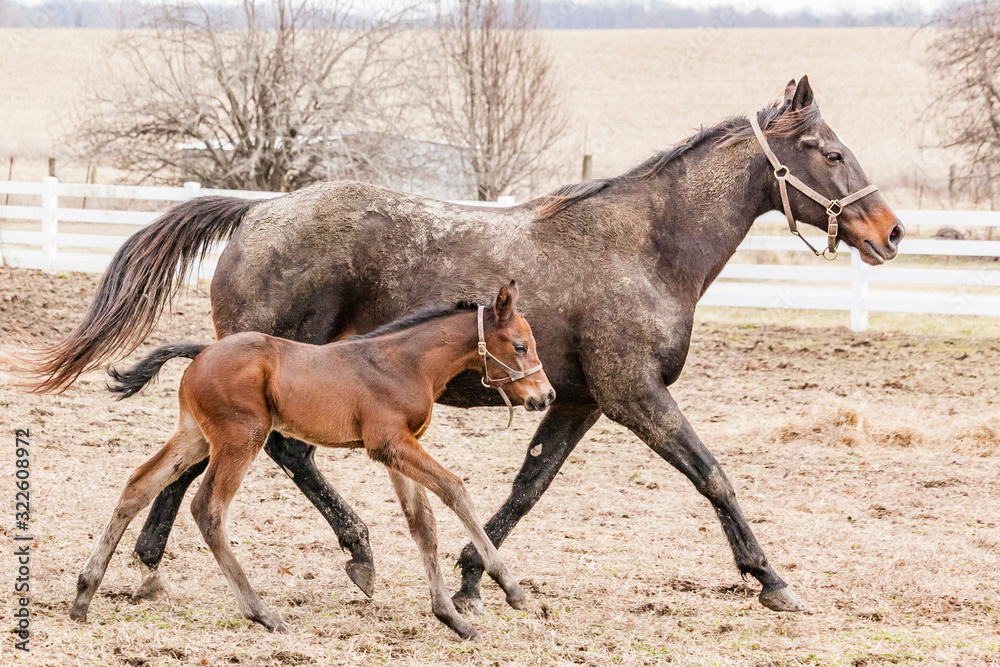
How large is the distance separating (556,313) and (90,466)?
10.7 ft

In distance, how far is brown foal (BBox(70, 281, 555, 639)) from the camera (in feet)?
12.7

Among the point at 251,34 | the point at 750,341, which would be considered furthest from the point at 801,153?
the point at 251,34

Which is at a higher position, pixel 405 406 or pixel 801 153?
pixel 801 153

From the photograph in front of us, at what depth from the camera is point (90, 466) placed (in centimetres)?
606

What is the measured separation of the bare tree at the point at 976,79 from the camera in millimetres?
18406

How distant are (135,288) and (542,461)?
2074mm

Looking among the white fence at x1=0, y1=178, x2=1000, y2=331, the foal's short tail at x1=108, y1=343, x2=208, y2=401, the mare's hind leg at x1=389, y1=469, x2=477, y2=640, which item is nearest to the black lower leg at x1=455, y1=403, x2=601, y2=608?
the mare's hind leg at x1=389, y1=469, x2=477, y2=640

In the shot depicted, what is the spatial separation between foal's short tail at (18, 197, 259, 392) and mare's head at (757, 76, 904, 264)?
2585mm

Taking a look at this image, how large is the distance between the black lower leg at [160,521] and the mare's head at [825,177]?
9.68 ft

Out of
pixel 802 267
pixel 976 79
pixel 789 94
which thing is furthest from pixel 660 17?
pixel 789 94

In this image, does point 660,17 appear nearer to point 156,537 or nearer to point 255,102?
point 255,102

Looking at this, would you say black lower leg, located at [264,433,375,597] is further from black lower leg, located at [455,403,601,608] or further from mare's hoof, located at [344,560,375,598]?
black lower leg, located at [455,403,601,608]

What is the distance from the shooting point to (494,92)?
58.8ft

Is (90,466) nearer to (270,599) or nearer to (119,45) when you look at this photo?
(270,599)
